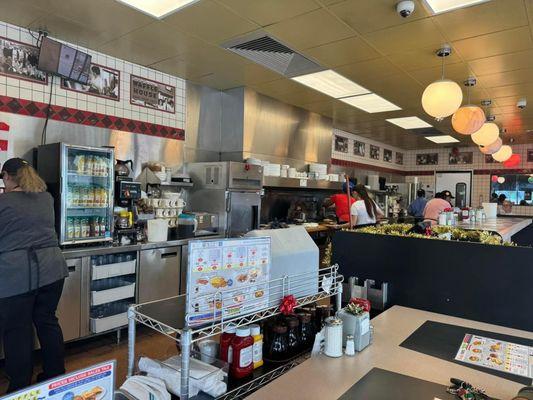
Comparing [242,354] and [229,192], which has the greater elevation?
[229,192]

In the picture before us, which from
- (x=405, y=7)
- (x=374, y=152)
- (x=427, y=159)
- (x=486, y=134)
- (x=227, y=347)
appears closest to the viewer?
(x=227, y=347)

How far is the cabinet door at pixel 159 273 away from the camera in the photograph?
376cm

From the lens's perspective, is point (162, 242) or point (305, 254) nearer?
point (305, 254)

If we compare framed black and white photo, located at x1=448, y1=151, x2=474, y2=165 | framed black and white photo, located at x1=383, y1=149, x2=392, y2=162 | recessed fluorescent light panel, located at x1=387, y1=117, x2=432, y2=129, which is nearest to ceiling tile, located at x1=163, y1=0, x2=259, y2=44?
recessed fluorescent light panel, located at x1=387, y1=117, x2=432, y2=129

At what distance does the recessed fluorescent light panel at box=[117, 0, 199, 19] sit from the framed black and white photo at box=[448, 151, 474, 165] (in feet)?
31.3

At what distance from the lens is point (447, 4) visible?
9.54ft

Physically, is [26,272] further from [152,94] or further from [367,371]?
[152,94]

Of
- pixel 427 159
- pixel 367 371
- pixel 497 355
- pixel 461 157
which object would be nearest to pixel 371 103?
pixel 497 355

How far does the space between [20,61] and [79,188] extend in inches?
49.4

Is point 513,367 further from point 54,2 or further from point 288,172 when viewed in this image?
point 288,172

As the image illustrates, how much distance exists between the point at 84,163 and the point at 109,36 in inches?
48.5

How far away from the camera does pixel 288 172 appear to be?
591 centimetres

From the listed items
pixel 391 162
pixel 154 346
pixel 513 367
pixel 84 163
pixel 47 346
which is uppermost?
pixel 391 162

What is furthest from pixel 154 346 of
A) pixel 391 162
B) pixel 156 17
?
pixel 391 162
